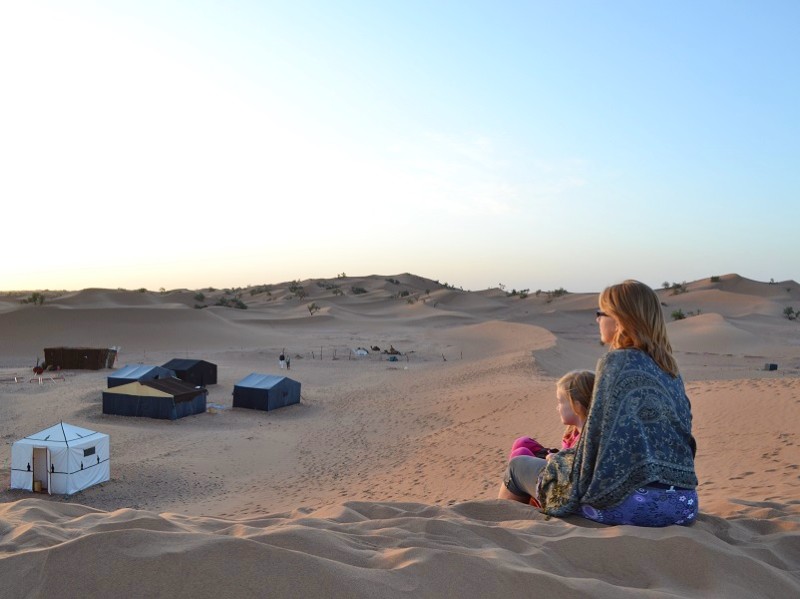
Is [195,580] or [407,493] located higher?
[195,580]

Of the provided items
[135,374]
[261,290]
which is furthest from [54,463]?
[261,290]

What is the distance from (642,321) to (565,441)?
1.71 m

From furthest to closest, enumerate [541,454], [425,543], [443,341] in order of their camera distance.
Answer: [443,341], [541,454], [425,543]

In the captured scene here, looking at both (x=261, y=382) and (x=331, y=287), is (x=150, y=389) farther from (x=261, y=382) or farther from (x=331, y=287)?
(x=331, y=287)

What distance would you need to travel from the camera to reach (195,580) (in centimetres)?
311

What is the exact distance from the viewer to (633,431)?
3.95 m

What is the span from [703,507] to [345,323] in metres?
49.5

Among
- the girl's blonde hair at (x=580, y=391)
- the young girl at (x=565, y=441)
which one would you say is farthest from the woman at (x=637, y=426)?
the girl's blonde hair at (x=580, y=391)

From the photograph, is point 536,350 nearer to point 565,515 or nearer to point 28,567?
point 565,515

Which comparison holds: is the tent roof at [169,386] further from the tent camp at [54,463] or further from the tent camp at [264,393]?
the tent camp at [54,463]

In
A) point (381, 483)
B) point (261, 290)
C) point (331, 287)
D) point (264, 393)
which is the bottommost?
point (381, 483)

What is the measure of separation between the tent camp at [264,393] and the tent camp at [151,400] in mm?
1916

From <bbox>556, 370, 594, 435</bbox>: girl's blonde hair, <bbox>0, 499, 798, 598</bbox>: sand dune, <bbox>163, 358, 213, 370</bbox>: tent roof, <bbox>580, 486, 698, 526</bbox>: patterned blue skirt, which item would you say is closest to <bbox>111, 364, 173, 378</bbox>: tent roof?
<bbox>163, 358, 213, 370</bbox>: tent roof

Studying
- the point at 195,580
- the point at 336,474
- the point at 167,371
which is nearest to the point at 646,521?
the point at 195,580
